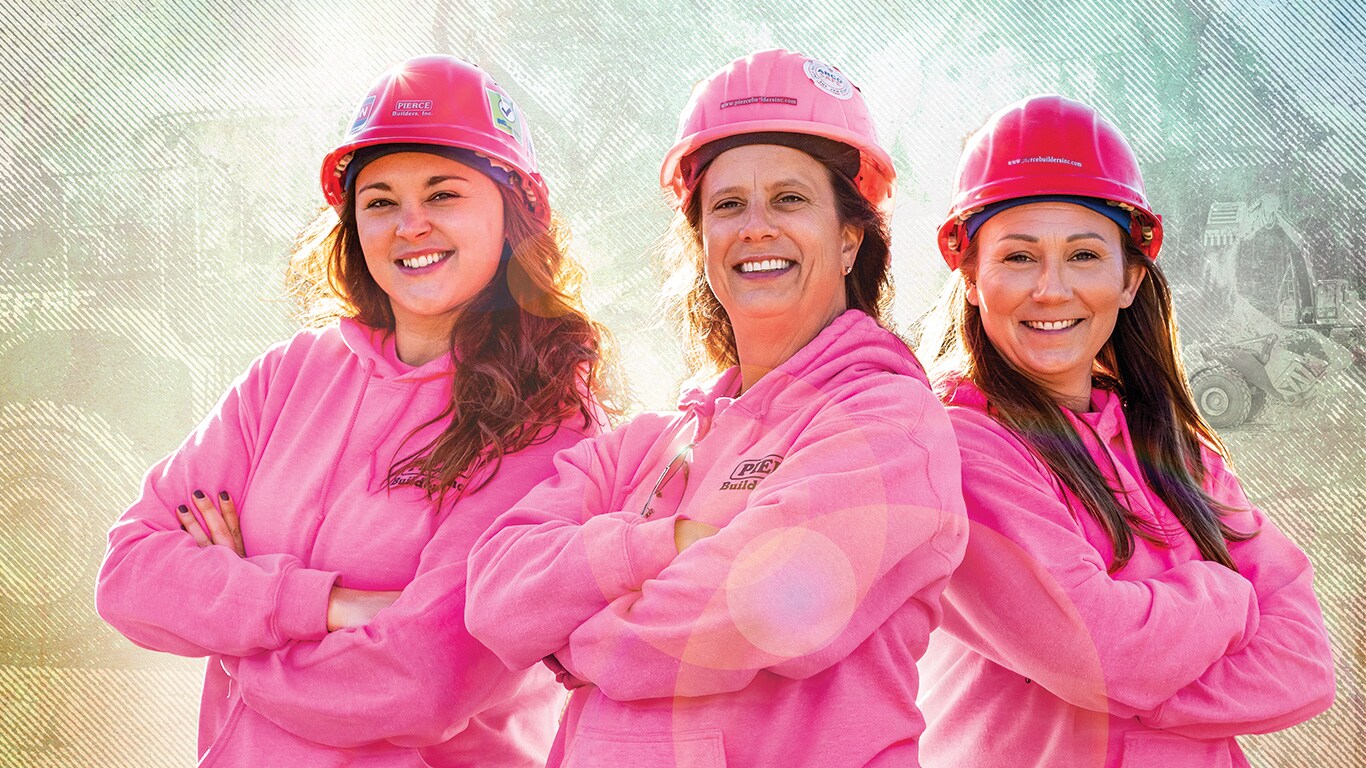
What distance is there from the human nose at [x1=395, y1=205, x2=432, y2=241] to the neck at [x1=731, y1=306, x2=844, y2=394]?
2.59ft

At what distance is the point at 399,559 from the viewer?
2.55 m

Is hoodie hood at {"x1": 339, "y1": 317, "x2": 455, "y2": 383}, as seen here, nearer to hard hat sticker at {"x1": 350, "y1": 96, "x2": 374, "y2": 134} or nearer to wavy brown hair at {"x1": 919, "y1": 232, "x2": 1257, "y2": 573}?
hard hat sticker at {"x1": 350, "y1": 96, "x2": 374, "y2": 134}

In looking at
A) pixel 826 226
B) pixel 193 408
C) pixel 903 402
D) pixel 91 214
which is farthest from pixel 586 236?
pixel 903 402

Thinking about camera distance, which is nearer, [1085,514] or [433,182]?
[1085,514]

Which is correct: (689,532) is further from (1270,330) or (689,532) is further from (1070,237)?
(1270,330)

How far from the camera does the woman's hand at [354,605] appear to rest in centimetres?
244

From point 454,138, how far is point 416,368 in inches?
22.1

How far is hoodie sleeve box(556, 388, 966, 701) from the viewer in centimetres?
195

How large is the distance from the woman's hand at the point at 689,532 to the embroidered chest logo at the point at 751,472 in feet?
0.36

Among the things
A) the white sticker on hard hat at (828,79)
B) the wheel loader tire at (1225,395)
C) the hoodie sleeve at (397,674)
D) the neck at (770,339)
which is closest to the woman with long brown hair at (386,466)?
the hoodie sleeve at (397,674)

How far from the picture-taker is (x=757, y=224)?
2420mm

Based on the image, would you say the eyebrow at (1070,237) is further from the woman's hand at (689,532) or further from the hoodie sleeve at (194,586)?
the hoodie sleeve at (194,586)

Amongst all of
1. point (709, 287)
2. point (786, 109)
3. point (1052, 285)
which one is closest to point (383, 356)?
point (709, 287)

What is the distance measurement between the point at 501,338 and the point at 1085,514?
1422 mm
